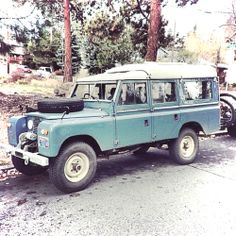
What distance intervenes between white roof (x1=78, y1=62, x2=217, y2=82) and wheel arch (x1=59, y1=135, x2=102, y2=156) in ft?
4.28

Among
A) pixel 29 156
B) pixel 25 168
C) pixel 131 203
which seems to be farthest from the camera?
pixel 25 168

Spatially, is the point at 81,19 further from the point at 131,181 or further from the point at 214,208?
the point at 214,208

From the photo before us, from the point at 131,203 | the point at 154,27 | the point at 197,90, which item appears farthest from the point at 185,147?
the point at 154,27

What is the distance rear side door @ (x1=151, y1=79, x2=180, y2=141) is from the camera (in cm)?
716

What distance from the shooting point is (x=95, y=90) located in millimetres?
7215

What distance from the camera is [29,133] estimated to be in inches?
243

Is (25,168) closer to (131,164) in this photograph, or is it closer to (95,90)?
(95,90)

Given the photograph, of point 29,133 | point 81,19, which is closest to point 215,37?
point 81,19

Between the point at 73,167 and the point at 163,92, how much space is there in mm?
2619

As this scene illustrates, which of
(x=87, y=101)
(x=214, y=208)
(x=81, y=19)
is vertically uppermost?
(x=81, y=19)

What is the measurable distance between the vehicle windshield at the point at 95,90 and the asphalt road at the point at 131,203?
1.58 metres

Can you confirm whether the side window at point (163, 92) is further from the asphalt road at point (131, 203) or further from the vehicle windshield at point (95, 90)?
the asphalt road at point (131, 203)

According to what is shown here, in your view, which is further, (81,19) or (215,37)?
(215,37)

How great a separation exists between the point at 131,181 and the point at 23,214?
2.29 meters
